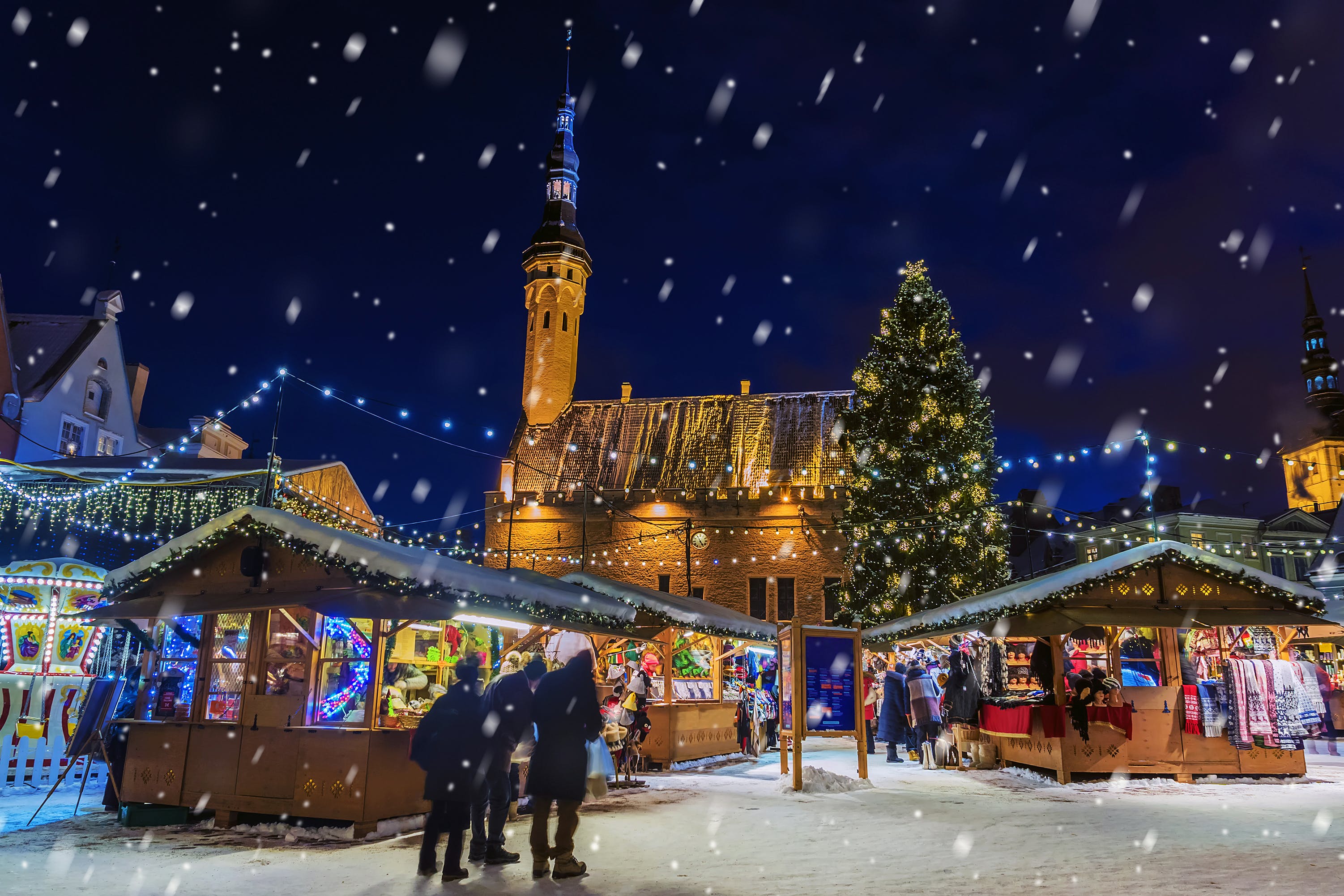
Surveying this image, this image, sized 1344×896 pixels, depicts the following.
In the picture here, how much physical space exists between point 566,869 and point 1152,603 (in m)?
9.68

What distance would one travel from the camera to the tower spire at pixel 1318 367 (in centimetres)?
5725

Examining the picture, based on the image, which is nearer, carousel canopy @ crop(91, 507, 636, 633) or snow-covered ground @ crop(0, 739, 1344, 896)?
snow-covered ground @ crop(0, 739, 1344, 896)

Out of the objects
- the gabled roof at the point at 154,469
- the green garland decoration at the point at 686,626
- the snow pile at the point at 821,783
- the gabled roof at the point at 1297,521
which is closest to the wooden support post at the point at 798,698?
the snow pile at the point at 821,783

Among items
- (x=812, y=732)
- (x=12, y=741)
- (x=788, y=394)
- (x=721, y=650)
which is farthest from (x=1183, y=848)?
(x=788, y=394)

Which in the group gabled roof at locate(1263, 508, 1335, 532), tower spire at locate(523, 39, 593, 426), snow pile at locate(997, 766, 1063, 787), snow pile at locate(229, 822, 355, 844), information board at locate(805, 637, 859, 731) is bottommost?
snow pile at locate(997, 766, 1063, 787)

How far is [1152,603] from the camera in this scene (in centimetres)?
1233

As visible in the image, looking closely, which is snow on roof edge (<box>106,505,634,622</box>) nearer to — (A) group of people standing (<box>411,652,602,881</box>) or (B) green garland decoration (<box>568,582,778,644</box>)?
(A) group of people standing (<box>411,652,602,881</box>)

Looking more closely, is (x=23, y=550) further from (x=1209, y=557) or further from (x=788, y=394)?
(x=788, y=394)

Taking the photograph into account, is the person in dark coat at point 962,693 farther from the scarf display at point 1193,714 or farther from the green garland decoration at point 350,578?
the green garland decoration at point 350,578

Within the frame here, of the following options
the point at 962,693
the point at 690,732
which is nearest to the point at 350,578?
the point at 690,732

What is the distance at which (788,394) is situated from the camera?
122ft

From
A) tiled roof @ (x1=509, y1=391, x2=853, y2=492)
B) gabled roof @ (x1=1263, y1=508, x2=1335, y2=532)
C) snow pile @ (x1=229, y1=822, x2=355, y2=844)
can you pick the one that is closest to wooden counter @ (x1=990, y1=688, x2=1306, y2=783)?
snow pile @ (x1=229, y1=822, x2=355, y2=844)

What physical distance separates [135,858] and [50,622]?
7.21 m

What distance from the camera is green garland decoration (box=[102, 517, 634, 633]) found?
27.1ft
